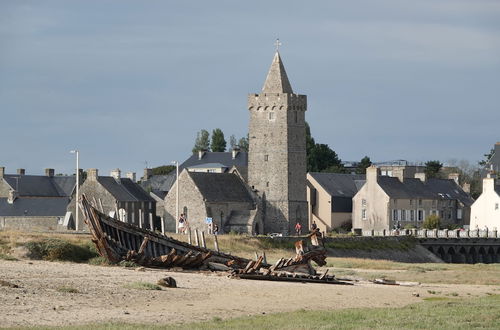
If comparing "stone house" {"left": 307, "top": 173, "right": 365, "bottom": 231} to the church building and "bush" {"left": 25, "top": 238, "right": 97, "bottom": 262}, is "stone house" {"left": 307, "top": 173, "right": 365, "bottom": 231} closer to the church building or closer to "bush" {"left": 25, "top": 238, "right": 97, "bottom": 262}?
the church building

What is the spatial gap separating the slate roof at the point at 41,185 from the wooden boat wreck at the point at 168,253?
59.9 meters

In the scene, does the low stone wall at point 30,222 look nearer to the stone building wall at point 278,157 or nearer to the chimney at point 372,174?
the stone building wall at point 278,157

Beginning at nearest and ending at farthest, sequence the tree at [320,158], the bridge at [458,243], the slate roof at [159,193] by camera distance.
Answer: the bridge at [458,243] → the slate roof at [159,193] → the tree at [320,158]

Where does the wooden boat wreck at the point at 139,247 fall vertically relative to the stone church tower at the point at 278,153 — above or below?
below

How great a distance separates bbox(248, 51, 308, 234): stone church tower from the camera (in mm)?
97688

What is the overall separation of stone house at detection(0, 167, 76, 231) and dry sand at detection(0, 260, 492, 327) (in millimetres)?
45461

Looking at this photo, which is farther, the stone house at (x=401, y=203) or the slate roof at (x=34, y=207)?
the stone house at (x=401, y=203)

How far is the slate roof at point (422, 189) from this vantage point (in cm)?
11012

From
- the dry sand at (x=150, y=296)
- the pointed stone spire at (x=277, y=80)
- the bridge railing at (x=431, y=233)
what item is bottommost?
the dry sand at (x=150, y=296)

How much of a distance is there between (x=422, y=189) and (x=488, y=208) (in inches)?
258

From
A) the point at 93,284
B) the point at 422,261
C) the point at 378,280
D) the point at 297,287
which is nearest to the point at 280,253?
the point at 422,261

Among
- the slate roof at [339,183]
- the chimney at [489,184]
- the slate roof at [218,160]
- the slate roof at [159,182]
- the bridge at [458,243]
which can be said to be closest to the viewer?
the bridge at [458,243]

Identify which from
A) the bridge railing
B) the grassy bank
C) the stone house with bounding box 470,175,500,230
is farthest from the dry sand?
the stone house with bounding box 470,175,500,230

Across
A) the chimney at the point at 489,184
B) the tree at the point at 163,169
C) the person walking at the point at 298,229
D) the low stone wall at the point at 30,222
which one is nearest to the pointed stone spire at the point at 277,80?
the person walking at the point at 298,229
